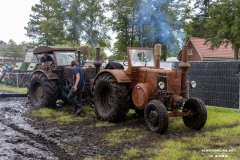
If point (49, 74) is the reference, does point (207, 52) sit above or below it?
above

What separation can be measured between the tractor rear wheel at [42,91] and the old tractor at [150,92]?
2050 mm

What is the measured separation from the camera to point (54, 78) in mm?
9883

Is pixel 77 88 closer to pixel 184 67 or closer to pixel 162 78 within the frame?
pixel 162 78

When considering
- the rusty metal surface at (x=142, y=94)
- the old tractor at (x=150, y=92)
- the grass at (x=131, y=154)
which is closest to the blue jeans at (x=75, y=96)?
the old tractor at (x=150, y=92)

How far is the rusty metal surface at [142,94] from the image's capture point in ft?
23.4

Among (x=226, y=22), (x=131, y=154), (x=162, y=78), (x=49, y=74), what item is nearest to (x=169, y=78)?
(x=162, y=78)

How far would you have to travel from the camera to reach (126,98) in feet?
25.0

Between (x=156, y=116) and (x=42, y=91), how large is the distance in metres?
5.10

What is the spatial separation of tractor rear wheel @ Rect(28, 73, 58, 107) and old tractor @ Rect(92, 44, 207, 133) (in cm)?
205

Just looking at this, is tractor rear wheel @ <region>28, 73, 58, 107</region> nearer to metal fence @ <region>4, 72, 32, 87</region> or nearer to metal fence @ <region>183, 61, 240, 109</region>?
metal fence @ <region>183, 61, 240, 109</region>

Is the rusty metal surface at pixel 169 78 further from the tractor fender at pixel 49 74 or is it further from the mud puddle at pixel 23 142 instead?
the tractor fender at pixel 49 74

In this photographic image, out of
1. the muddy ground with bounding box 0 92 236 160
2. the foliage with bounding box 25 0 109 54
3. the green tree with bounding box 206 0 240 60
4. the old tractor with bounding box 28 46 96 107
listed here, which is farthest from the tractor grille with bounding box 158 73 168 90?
the foliage with bounding box 25 0 109 54

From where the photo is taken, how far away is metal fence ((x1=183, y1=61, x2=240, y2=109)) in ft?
31.9

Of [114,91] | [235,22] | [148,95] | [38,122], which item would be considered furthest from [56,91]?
[235,22]
